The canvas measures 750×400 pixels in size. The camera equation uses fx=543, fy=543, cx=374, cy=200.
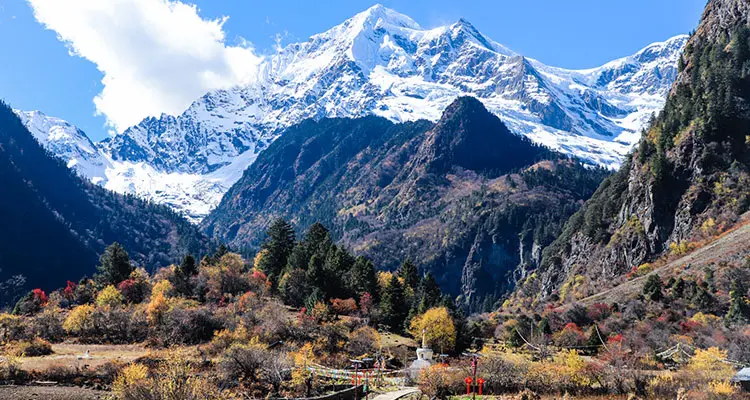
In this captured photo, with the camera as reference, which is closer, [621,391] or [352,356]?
[621,391]

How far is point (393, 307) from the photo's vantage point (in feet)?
281

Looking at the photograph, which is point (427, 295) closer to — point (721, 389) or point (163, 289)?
point (163, 289)

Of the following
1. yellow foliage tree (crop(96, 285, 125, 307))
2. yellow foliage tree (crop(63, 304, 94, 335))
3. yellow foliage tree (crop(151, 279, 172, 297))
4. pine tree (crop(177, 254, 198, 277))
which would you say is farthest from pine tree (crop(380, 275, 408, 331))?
yellow foliage tree (crop(96, 285, 125, 307))

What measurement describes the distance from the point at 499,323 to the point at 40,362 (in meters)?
77.3

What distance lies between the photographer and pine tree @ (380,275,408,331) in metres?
84.6

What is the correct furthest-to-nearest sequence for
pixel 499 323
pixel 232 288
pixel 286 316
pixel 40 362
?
1. pixel 499 323
2. pixel 232 288
3. pixel 286 316
4. pixel 40 362

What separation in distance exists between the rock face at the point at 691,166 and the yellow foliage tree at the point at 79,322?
9817 cm

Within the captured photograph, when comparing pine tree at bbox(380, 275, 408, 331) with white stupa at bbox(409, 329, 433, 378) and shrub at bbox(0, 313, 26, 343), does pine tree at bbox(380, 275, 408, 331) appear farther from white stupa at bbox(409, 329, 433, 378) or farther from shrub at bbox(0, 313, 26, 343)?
shrub at bbox(0, 313, 26, 343)

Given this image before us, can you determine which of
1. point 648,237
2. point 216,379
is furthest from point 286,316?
point 648,237

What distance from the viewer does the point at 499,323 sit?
106688 millimetres

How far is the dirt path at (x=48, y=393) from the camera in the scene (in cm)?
5122

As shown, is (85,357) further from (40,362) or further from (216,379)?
(216,379)

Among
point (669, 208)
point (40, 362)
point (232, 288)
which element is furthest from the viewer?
point (669, 208)

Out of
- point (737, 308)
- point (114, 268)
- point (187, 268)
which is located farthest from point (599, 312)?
point (114, 268)
